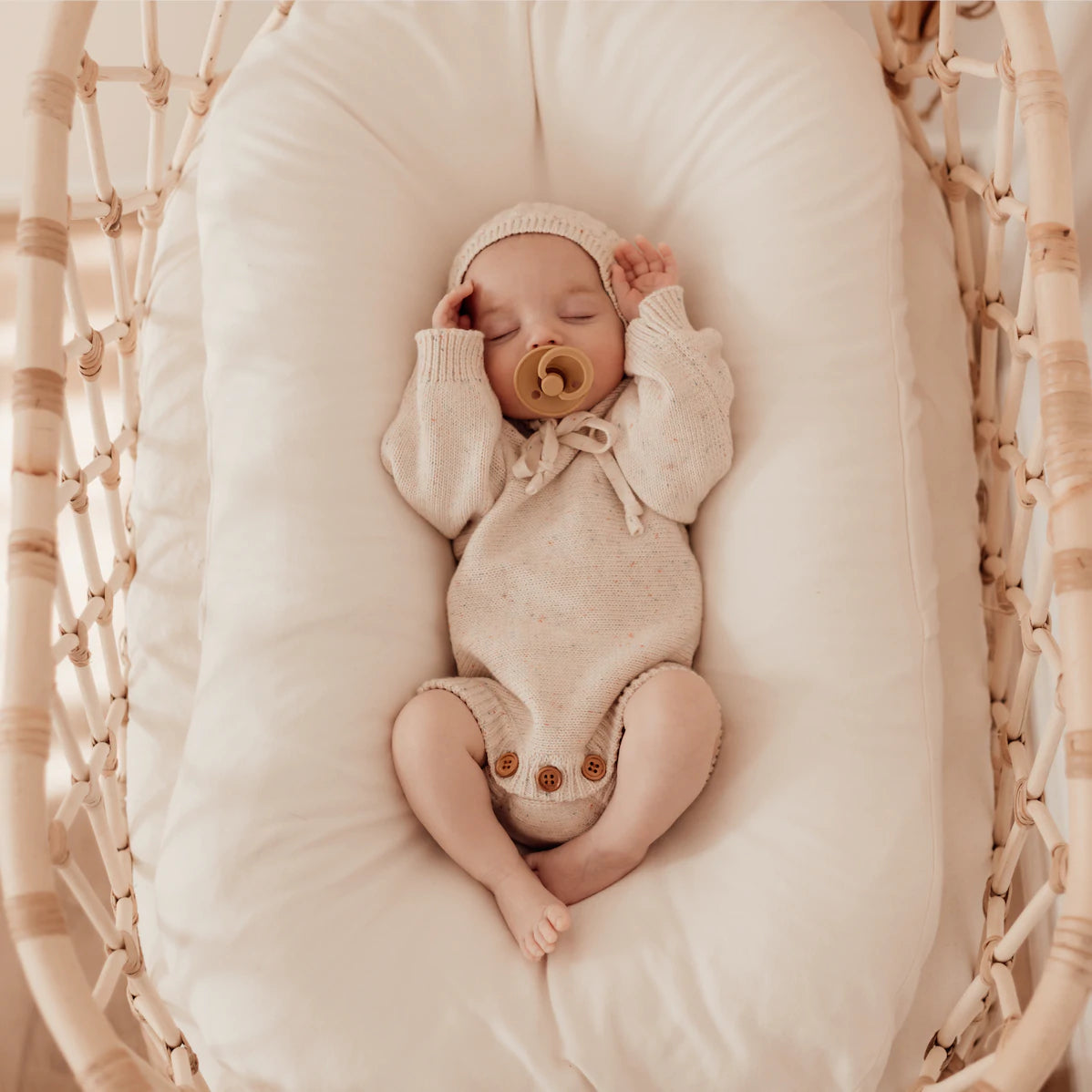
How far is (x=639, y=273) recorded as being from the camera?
1151 millimetres

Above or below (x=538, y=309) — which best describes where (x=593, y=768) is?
below

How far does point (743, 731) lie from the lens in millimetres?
976

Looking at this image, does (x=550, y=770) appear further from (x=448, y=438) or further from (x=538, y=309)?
(x=538, y=309)

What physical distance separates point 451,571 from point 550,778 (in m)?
0.25

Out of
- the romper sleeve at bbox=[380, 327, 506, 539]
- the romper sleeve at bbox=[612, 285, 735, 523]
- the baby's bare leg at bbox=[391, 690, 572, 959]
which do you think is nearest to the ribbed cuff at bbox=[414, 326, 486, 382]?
the romper sleeve at bbox=[380, 327, 506, 539]

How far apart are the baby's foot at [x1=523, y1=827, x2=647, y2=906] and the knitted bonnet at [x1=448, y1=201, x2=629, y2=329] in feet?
1.62

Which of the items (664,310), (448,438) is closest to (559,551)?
(448,438)

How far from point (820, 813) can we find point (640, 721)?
0.15 m

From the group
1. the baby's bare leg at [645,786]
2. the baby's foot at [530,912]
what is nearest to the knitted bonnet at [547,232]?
the baby's bare leg at [645,786]

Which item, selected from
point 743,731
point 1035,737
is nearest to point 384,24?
point 743,731

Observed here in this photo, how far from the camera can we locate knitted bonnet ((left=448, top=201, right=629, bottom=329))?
3.76ft

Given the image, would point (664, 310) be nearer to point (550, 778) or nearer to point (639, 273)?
point (639, 273)

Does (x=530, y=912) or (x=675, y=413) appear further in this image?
(x=675, y=413)

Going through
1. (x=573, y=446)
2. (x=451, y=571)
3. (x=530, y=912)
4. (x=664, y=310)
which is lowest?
(x=530, y=912)
